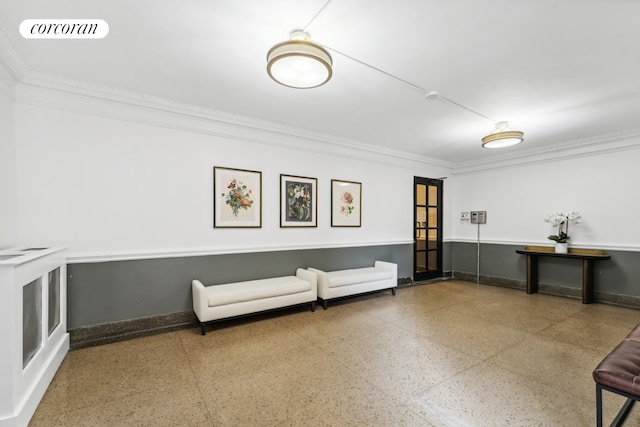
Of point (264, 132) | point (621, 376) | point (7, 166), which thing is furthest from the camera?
point (264, 132)

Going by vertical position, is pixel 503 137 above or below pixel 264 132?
below

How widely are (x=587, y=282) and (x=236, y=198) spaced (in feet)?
19.1

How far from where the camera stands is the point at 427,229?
6492 mm

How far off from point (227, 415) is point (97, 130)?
10.5 ft

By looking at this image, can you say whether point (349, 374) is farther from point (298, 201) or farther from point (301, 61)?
Result: point (298, 201)

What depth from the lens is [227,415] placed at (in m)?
1.94

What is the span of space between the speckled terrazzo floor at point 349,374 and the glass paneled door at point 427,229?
233 centimetres

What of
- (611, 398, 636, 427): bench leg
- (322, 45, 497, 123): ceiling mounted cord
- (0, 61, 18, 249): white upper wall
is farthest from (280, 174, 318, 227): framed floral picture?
(611, 398, 636, 427): bench leg

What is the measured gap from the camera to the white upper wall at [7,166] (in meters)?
2.50

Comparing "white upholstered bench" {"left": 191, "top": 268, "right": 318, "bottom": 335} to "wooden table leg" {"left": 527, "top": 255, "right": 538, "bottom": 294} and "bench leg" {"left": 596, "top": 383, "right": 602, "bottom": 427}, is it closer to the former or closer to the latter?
"bench leg" {"left": 596, "top": 383, "right": 602, "bottom": 427}

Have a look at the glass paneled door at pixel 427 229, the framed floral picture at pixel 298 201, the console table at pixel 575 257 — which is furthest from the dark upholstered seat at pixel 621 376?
the glass paneled door at pixel 427 229

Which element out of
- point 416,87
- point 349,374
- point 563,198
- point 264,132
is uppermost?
point 416,87

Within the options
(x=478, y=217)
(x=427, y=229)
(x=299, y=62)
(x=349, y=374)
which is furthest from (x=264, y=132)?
(x=478, y=217)

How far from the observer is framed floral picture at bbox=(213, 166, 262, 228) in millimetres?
3824
